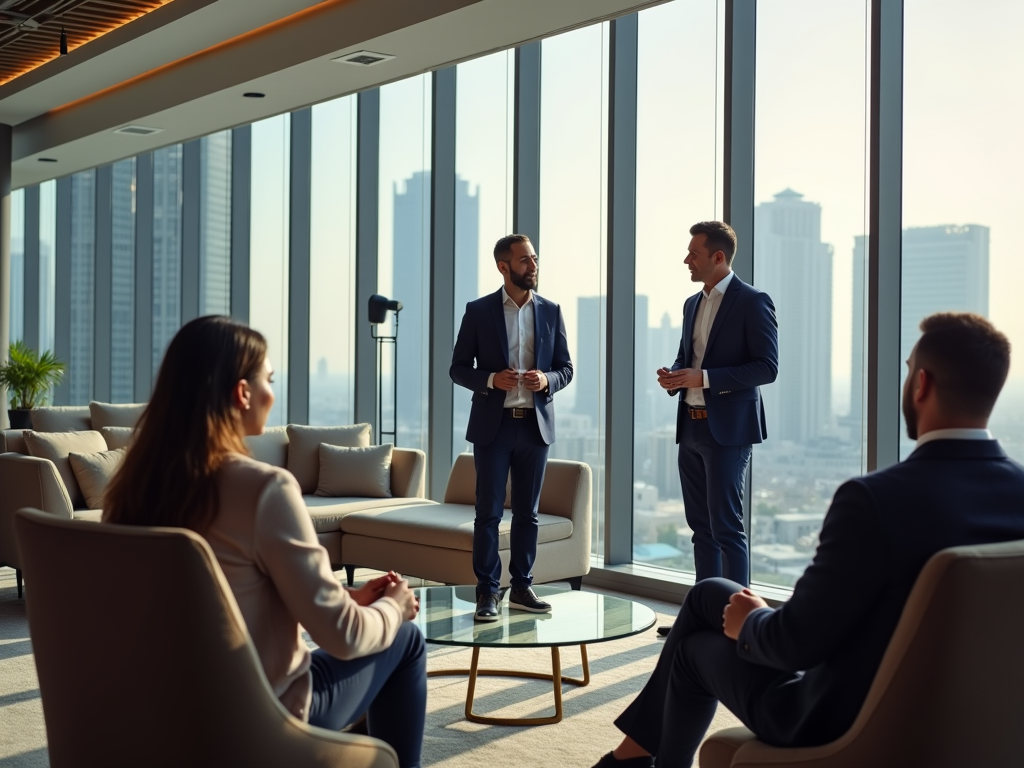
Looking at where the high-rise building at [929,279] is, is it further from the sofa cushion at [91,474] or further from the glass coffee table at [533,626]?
the sofa cushion at [91,474]

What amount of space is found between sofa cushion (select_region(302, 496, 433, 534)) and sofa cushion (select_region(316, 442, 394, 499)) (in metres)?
0.06

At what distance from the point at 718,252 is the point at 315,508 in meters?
2.73

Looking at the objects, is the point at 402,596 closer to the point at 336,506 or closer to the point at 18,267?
the point at 336,506

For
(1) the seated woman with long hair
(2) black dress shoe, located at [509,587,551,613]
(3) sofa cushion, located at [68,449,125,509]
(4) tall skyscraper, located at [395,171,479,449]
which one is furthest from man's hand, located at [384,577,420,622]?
(4) tall skyscraper, located at [395,171,479,449]

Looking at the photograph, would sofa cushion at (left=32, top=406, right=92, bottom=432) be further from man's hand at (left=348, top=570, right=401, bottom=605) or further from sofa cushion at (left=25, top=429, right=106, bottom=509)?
man's hand at (left=348, top=570, right=401, bottom=605)

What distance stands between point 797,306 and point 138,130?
17.4 feet

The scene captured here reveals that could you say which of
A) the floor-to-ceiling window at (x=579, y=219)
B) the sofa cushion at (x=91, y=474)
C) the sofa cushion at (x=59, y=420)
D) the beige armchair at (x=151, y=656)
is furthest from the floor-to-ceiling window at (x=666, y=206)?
the beige armchair at (x=151, y=656)

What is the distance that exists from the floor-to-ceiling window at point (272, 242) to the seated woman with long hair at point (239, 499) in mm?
6677

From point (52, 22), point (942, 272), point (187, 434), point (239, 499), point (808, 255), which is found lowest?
point (239, 499)

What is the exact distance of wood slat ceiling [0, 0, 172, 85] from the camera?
20.4 ft

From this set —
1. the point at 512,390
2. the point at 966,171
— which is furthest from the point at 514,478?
the point at 966,171

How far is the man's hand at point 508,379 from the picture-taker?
4164 millimetres

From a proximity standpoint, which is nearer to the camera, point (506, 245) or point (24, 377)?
point (506, 245)

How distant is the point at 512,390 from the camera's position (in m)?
4.30
